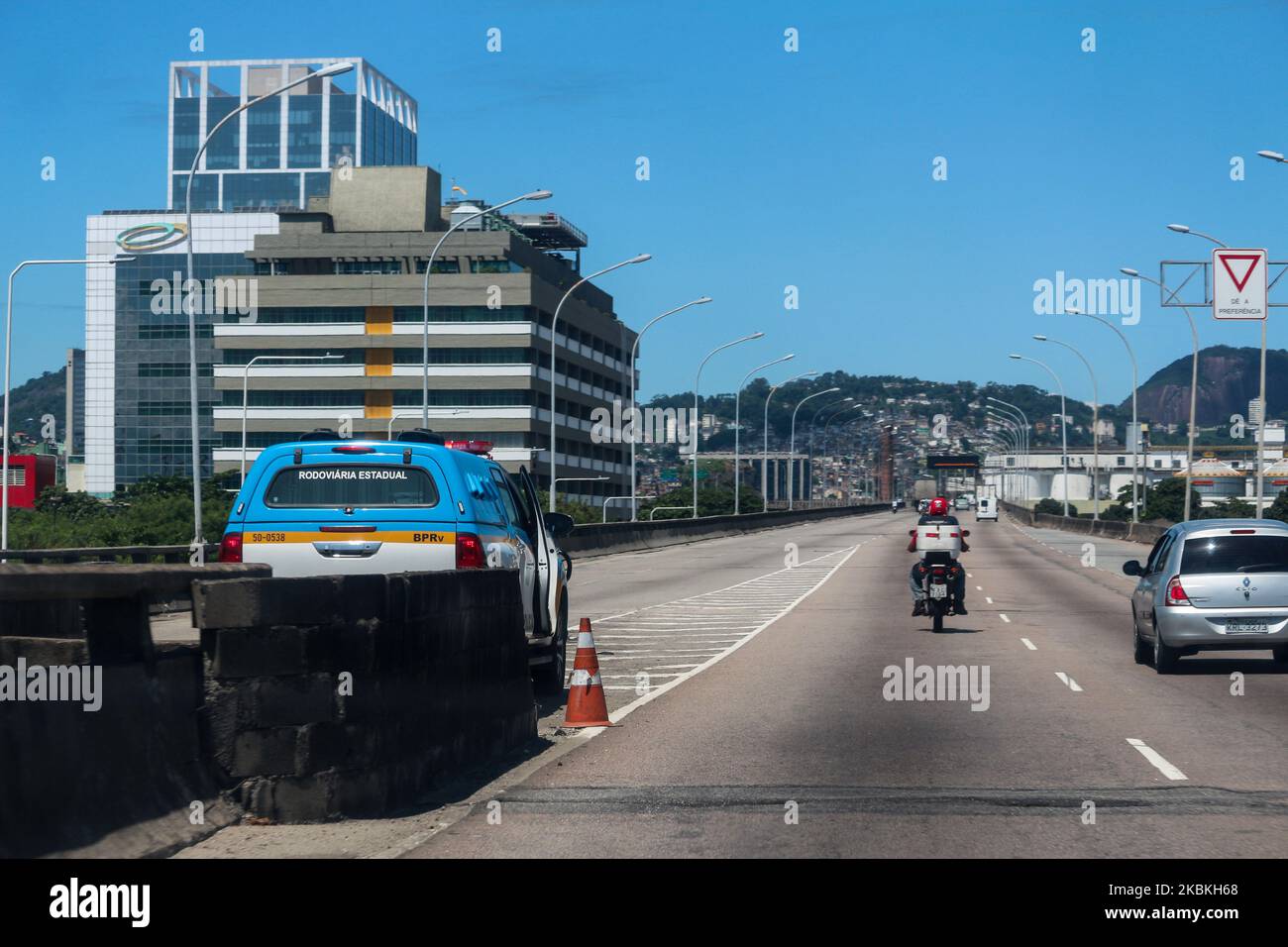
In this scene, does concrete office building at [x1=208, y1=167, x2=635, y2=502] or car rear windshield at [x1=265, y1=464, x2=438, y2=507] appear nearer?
car rear windshield at [x1=265, y1=464, x2=438, y2=507]

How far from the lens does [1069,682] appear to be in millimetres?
16781

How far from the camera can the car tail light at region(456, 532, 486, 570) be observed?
1213 centimetres

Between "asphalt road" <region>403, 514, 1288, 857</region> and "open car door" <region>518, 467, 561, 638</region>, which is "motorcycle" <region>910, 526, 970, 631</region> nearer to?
"asphalt road" <region>403, 514, 1288, 857</region>

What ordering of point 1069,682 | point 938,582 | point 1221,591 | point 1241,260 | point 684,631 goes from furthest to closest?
point 1241,260 < point 684,631 < point 938,582 < point 1221,591 < point 1069,682

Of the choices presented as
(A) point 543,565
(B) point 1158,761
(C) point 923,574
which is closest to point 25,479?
(C) point 923,574

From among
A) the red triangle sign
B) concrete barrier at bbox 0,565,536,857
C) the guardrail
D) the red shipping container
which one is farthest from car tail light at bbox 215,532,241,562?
the red shipping container

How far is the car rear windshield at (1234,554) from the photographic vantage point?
17.3 meters

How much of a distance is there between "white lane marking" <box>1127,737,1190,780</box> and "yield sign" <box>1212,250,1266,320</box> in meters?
28.3

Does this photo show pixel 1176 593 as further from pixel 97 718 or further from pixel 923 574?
pixel 97 718

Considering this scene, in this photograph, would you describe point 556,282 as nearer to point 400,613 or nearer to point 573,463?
point 573,463

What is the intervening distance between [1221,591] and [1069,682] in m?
1.93

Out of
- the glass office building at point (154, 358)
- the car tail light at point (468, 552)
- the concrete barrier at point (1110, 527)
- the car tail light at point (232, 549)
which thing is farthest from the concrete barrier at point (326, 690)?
the glass office building at point (154, 358)
